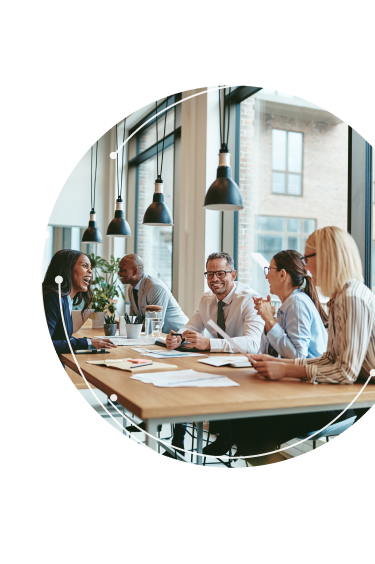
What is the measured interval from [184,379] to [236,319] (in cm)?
121

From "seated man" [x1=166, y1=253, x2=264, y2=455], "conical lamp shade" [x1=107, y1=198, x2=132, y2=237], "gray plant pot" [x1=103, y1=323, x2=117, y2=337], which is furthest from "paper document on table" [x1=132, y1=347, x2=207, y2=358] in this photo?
"conical lamp shade" [x1=107, y1=198, x2=132, y2=237]

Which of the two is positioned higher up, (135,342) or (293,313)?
(293,313)

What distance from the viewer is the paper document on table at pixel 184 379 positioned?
61.9 inches

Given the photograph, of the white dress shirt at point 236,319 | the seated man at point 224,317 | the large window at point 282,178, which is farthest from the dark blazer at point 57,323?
the large window at point 282,178

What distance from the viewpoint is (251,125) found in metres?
3.67

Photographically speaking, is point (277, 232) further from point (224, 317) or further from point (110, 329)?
point (110, 329)

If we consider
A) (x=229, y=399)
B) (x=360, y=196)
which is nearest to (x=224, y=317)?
(x=360, y=196)

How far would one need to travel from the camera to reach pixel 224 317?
2883 mm

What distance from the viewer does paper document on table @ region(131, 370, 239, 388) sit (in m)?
1.57

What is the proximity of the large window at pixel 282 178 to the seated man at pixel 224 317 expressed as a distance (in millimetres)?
286

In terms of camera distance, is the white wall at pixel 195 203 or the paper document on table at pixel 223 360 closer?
the paper document on table at pixel 223 360

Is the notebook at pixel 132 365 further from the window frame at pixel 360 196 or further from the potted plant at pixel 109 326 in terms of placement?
the potted plant at pixel 109 326

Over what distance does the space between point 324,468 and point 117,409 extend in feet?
2.22

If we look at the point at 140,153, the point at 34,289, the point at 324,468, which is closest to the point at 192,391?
the point at 324,468
